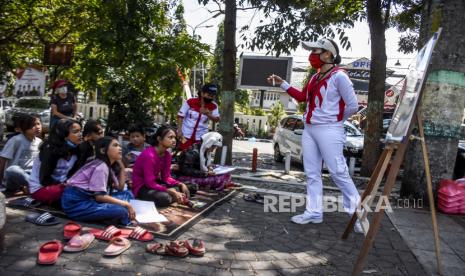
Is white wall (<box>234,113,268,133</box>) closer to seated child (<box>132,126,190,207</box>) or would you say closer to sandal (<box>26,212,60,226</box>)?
seated child (<box>132,126,190,207</box>)

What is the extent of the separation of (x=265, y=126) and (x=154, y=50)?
21.2m

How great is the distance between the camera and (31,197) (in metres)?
4.76

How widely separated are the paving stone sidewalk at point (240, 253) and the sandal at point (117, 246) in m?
0.05

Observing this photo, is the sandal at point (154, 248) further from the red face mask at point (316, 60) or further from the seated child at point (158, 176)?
the red face mask at point (316, 60)

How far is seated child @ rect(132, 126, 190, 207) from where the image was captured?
509 centimetres

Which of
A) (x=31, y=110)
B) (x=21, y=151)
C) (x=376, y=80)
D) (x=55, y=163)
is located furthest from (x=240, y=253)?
(x=31, y=110)

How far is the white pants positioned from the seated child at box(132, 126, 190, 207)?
160 centimetres

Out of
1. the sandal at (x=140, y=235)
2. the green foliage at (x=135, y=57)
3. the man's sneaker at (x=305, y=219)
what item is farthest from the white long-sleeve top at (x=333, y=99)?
the green foliage at (x=135, y=57)

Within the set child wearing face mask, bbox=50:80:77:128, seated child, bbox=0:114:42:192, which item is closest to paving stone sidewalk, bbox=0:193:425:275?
seated child, bbox=0:114:42:192

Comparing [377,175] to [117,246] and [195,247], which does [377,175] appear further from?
[117,246]

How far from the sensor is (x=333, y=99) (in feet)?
15.2

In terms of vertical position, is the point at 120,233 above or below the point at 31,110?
below

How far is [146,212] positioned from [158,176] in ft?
2.97

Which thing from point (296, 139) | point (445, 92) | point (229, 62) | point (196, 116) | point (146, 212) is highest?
point (229, 62)
